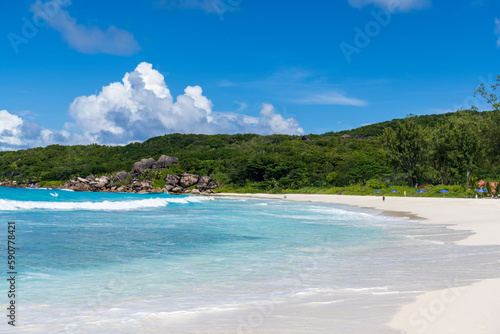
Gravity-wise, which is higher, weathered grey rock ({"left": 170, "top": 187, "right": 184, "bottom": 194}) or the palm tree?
the palm tree

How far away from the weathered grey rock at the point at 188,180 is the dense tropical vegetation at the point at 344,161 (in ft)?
17.5

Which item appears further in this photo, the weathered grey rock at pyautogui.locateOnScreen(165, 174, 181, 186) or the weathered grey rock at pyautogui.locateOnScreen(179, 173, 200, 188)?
the weathered grey rock at pyautogui.locateOnScreen(179, 173, 200, 188)

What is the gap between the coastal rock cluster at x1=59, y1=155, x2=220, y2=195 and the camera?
9994 cm

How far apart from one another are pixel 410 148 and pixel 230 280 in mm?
58743

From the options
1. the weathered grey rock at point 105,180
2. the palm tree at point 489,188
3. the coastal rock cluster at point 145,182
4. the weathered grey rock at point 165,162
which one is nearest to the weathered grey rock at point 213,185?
the coastal rock cluster at point 145,182

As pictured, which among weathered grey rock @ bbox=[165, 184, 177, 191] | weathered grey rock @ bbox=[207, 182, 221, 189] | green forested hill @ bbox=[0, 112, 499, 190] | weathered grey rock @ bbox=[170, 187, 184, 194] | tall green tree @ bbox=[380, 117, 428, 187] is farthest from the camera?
weathered grey rock @ bbox=[165, 184, 177, 191]

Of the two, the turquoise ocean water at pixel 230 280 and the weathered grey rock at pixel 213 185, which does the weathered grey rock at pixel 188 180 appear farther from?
the turquoise ocean water at pixel 230 280

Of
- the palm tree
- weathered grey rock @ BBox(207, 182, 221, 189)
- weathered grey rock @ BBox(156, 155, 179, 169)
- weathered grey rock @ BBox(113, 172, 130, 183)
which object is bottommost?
weathered grey rock @ BBox(207, 182, 221, 189)

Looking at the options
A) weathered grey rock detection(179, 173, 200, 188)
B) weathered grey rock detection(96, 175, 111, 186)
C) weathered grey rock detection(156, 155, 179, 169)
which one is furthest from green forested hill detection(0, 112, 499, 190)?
weathered grey rock detection(96, 175, 111, 186)

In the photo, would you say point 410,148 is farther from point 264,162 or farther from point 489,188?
point 264,162

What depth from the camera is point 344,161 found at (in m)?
85.9

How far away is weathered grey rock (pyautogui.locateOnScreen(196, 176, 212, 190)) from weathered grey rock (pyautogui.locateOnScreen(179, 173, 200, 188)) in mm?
2495

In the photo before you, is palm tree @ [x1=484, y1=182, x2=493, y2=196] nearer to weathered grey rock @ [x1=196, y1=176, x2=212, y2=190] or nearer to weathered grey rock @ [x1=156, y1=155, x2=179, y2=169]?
weathered grey rock @ [x1=196, y1=176, x2=212, y2=190]

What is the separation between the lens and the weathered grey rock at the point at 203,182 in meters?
99.2
